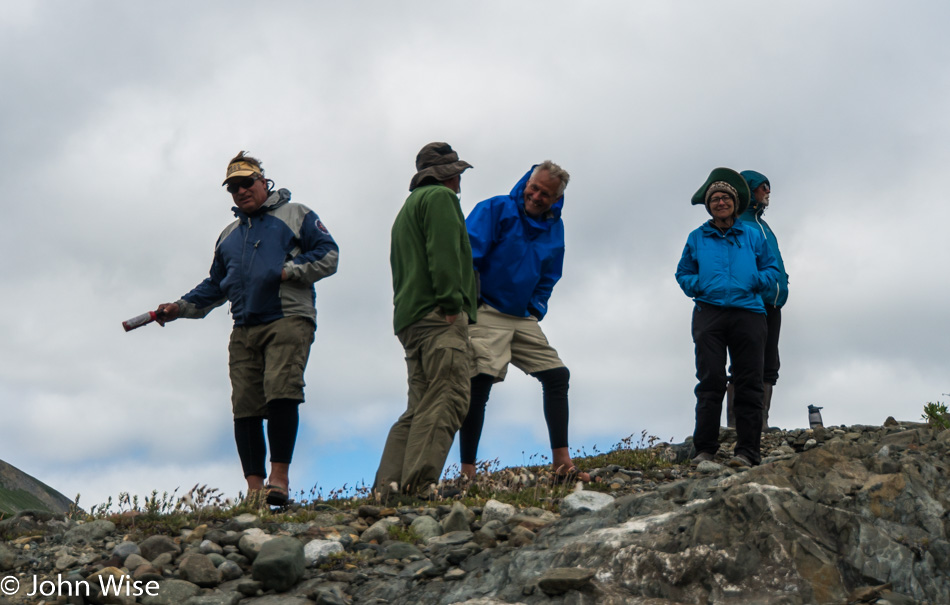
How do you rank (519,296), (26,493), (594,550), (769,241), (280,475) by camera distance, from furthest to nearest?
(769,241) < (26,493) < (519,296) < (280,475) < (594,550)

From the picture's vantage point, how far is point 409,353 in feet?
25.6

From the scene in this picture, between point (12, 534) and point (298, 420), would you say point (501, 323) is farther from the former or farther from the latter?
point (12, 534)

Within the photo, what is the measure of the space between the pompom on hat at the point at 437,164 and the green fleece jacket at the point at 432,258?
138 millimetres

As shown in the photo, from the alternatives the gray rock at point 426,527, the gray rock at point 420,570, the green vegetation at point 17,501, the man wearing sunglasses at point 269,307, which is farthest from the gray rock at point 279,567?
the green vegetation at point 17,501

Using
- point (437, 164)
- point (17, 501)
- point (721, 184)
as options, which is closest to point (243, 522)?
point (437, 164)

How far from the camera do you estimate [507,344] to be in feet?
27.5

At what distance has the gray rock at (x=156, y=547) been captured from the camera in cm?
595

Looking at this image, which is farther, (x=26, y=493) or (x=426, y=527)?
(x=26, y=493)

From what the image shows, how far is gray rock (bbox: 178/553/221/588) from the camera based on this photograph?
18.0 feet

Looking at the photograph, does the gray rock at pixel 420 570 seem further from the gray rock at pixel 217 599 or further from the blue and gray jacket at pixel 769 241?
the blue and gray jacket at pixel 769 241

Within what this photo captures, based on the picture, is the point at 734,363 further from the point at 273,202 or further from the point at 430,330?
the point at 273,202

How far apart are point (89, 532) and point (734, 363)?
574 cm

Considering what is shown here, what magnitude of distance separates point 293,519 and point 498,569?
2146 millimetres

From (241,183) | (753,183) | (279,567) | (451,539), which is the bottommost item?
(279,567)
